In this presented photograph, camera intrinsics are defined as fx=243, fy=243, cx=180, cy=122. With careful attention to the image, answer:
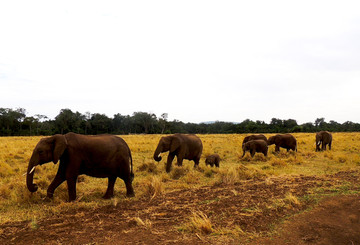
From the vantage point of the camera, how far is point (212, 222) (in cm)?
518

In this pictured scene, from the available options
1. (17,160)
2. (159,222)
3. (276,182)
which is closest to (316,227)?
(159,222)

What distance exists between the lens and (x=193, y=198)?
711 cm

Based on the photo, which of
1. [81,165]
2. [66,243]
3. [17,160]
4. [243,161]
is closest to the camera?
[66,243]

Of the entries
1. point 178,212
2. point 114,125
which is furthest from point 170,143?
point 114,125

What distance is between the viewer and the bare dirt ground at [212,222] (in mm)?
4449

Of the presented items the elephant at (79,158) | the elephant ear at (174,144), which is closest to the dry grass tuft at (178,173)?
the elephant ear at (174,144)

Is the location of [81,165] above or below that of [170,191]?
above

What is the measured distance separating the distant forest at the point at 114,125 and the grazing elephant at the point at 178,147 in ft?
234

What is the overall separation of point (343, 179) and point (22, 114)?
9645cm

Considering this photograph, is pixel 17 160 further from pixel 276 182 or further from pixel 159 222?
pixel 276 182

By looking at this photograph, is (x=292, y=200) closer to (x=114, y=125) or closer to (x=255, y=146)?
(x=255, y=146)

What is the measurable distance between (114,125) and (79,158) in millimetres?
93830

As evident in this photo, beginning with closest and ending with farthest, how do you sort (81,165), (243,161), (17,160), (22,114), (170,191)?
(81,165), (170,191), (17,160), (243,161), (22,114)

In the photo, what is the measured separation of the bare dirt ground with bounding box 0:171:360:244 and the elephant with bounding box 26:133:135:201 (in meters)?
0.99
